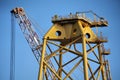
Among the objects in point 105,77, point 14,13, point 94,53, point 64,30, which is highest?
point 14,13

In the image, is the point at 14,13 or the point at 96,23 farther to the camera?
the point at 14,13

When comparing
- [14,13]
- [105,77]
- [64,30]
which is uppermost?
[14,13]

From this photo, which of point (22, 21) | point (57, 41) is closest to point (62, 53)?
point (57, 41)


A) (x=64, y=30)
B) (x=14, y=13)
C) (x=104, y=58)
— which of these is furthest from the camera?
A: (x=14, y=13)

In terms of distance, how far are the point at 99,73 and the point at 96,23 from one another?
548 cm

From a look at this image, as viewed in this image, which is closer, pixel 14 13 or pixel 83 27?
pixel 83 27

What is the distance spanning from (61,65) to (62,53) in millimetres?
1723

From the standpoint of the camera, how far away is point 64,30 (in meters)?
35.9

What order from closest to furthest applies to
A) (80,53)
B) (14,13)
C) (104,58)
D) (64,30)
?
1. (80,53)
2. (64,30)
3. (104,58)
4. (14,13)

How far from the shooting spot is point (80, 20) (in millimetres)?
35156

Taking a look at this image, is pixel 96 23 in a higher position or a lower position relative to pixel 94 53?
higher

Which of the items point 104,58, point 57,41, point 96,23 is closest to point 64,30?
point 57,41

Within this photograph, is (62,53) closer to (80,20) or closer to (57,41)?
(57,41)

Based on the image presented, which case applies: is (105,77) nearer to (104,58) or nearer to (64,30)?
(104,58)
